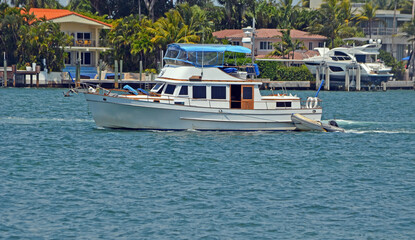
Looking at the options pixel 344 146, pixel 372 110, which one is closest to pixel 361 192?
pixel 344 146

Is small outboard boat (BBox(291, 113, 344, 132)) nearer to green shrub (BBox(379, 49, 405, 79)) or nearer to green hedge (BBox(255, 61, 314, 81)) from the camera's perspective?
green hedge (BBox(255, 61, 314, 81))

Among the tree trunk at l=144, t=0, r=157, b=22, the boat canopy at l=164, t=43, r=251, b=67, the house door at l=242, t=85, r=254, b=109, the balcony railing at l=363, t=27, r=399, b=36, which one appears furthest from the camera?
the balcony railing at l=363, t=27, r=399, b=36

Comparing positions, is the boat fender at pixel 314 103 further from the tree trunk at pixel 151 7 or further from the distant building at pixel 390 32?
the distant building at pixel 390 32

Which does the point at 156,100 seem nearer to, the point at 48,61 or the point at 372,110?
the point at 372,110

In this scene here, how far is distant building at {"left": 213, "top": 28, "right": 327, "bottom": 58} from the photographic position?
10806 cm

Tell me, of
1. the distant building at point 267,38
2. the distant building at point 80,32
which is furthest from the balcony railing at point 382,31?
the distant building at point 80,32

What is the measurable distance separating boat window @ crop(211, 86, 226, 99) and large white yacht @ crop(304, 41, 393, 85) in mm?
62169

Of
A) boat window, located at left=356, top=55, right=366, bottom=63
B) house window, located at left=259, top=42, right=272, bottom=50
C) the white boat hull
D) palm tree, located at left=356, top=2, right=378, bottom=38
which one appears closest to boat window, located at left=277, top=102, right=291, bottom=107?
the white boat hull

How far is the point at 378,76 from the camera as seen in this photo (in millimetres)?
100938

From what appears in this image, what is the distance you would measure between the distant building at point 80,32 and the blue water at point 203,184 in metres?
55.5

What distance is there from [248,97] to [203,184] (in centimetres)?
1283

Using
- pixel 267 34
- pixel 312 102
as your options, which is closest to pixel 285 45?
pixel 267 34

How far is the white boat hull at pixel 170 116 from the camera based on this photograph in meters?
38.3

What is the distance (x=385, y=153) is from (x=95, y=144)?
44.4ft
